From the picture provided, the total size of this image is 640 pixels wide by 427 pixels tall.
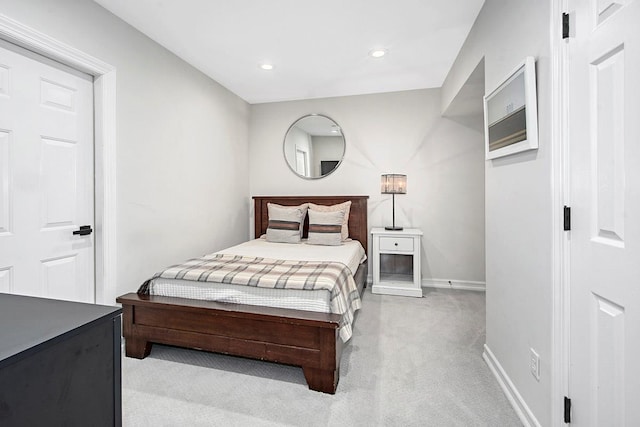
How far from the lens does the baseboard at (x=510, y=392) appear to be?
57.2 inches

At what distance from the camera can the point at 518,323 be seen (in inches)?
63.4

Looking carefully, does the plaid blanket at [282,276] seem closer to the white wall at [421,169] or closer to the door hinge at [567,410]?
the door hinge at [567,410]

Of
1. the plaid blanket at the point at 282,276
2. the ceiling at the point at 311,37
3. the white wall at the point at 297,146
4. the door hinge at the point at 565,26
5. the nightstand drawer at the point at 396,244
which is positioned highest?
the ceiling at the point at 311,37

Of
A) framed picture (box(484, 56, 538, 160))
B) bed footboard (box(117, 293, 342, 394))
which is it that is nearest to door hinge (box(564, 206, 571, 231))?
framed picture (box(484, 56, 538, 160))

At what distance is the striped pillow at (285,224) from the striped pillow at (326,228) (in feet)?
0.59

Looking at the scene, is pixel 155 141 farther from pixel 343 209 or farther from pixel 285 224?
pixel 343 209

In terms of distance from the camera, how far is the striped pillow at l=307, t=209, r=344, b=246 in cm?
344

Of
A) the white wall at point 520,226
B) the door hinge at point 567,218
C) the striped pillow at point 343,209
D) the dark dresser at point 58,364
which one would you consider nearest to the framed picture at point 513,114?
the white wall at point 520,226

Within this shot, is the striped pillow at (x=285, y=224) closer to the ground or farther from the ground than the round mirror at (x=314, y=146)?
closer to the ground

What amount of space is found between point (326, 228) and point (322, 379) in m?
1.90

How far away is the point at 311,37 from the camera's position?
2.62 m

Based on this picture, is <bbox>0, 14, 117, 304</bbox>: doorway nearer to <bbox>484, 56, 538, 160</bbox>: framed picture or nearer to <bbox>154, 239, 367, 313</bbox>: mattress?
<bbox>154, 239, 367, 313</bbox>: mattress

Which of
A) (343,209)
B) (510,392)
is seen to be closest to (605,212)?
(510,392)

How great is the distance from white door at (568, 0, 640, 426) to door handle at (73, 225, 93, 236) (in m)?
2.87
